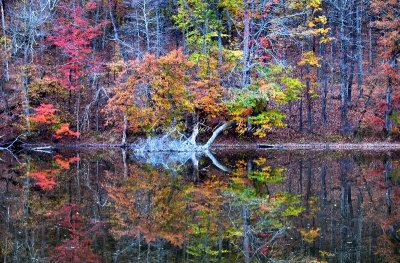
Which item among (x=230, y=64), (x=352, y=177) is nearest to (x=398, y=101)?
(x=230, y=64)

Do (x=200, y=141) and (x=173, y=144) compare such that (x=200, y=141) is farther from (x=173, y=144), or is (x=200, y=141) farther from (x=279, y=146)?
(x=279, y=146)

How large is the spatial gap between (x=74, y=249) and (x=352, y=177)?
467 inches

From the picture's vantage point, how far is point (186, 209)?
1320 cm

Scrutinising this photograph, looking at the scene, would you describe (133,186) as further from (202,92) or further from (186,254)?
(202,92)

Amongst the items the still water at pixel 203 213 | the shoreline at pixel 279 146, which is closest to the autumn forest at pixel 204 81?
the shoreline at pixel 279 146

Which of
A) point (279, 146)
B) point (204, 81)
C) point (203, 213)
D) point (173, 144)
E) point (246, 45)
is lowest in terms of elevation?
point (203, 213)

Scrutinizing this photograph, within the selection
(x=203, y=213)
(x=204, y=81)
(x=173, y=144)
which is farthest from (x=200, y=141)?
(x=203, y=213)

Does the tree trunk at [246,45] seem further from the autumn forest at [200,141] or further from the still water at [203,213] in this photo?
the still water at [203,213]

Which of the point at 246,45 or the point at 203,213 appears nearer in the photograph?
the point at 203,213

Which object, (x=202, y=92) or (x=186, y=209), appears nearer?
(x=186, y=209)

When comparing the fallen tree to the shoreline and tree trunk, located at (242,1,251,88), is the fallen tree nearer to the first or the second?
the shoreline

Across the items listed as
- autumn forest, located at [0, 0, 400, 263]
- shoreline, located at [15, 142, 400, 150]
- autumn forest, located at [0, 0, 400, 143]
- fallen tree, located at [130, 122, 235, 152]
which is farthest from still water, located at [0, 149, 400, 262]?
autumn forest, located at [0, 0, 400, 143]

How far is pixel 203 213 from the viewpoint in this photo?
12.7 metres

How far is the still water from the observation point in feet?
31.0
